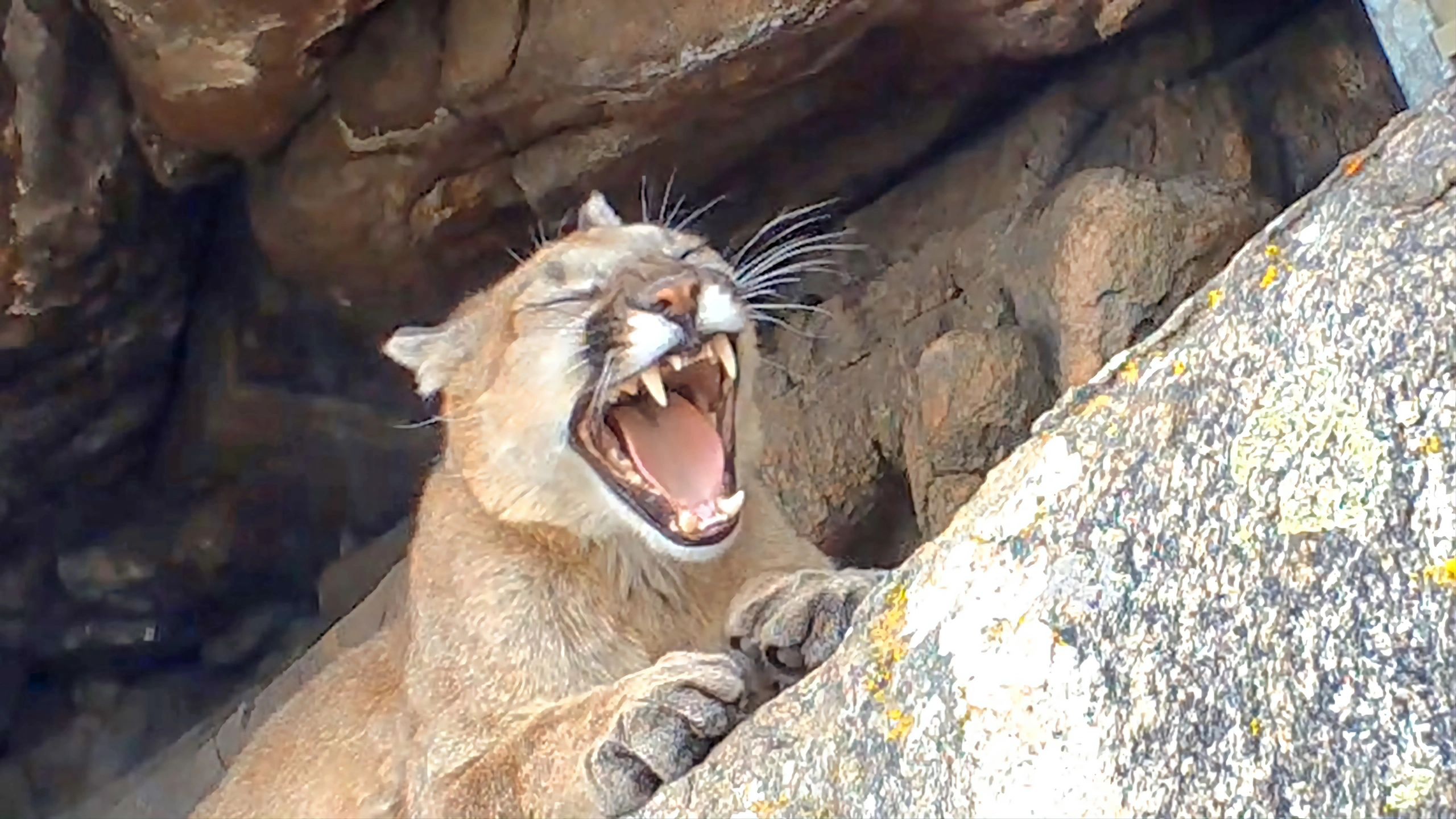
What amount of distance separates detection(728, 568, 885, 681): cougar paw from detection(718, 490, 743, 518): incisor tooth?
0.38 meters

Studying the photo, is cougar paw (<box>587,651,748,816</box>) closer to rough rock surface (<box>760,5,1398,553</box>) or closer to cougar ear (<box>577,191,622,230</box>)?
cougar ear (<box>577,191,622,230</box>)

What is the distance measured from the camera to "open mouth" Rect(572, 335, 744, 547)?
13.6 ft

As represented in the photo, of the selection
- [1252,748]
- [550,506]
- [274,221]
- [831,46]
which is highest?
[274,221]

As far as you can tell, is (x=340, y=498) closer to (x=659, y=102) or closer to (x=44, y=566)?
(x=44, y=566)

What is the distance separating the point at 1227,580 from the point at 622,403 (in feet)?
6.26

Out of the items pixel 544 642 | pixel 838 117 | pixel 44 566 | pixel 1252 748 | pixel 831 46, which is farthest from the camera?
pixel 44 566

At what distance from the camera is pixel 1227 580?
2.64 m

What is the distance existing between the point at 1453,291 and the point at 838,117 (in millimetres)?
3597

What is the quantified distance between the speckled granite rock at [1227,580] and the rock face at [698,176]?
8.00 ft

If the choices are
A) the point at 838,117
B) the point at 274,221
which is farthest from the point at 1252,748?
the point at 274,221

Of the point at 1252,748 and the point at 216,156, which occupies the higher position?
the point at 216,156

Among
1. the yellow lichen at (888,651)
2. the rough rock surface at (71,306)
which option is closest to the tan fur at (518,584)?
the yellow lichen at (888,651)

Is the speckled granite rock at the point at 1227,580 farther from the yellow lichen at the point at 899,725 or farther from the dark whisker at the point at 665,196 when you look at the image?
the dark whisker at the point at 665,196

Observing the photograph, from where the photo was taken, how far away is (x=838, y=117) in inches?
238
